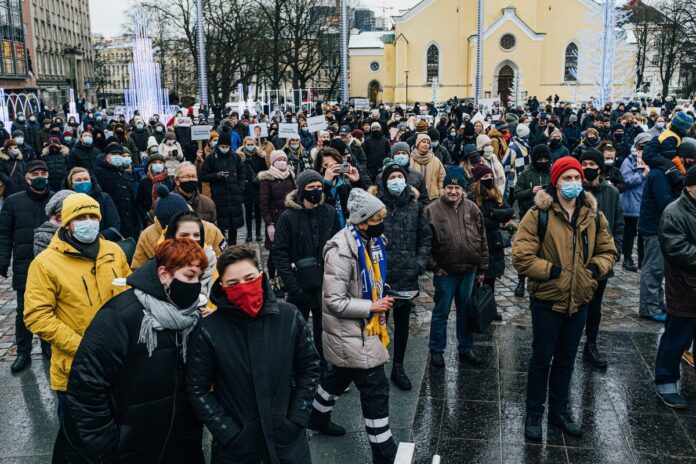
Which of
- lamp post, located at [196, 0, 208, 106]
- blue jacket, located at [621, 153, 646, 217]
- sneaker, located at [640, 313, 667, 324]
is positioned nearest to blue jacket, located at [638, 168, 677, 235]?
sneaker, located at [640, 313, 667, 324]

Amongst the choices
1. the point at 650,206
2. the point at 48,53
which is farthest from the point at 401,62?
the point at 650,206

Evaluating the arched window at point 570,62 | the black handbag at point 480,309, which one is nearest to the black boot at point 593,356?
the black handbag at point 480,309

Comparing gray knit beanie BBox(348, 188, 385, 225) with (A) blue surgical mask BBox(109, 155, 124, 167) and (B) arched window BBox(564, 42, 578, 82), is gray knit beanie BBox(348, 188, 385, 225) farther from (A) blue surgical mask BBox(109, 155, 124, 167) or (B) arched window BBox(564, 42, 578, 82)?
(B) arched window BBox(564, 42, 578, 82)

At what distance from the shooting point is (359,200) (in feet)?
15.2

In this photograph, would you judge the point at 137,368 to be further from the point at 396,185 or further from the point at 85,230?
the point at 396,185

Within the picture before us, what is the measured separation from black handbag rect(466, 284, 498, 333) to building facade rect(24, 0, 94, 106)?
2560 inches

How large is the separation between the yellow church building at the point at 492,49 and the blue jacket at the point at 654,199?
51.2m

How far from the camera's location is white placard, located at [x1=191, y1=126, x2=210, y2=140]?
1412cm

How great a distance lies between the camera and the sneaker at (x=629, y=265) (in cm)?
983

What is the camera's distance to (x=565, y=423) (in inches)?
202

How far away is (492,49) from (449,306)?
5608cm

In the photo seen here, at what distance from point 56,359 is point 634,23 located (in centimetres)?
7163

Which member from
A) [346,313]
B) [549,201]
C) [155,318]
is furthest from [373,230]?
[155,318]

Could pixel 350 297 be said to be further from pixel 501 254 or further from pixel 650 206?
pixel 650 206
